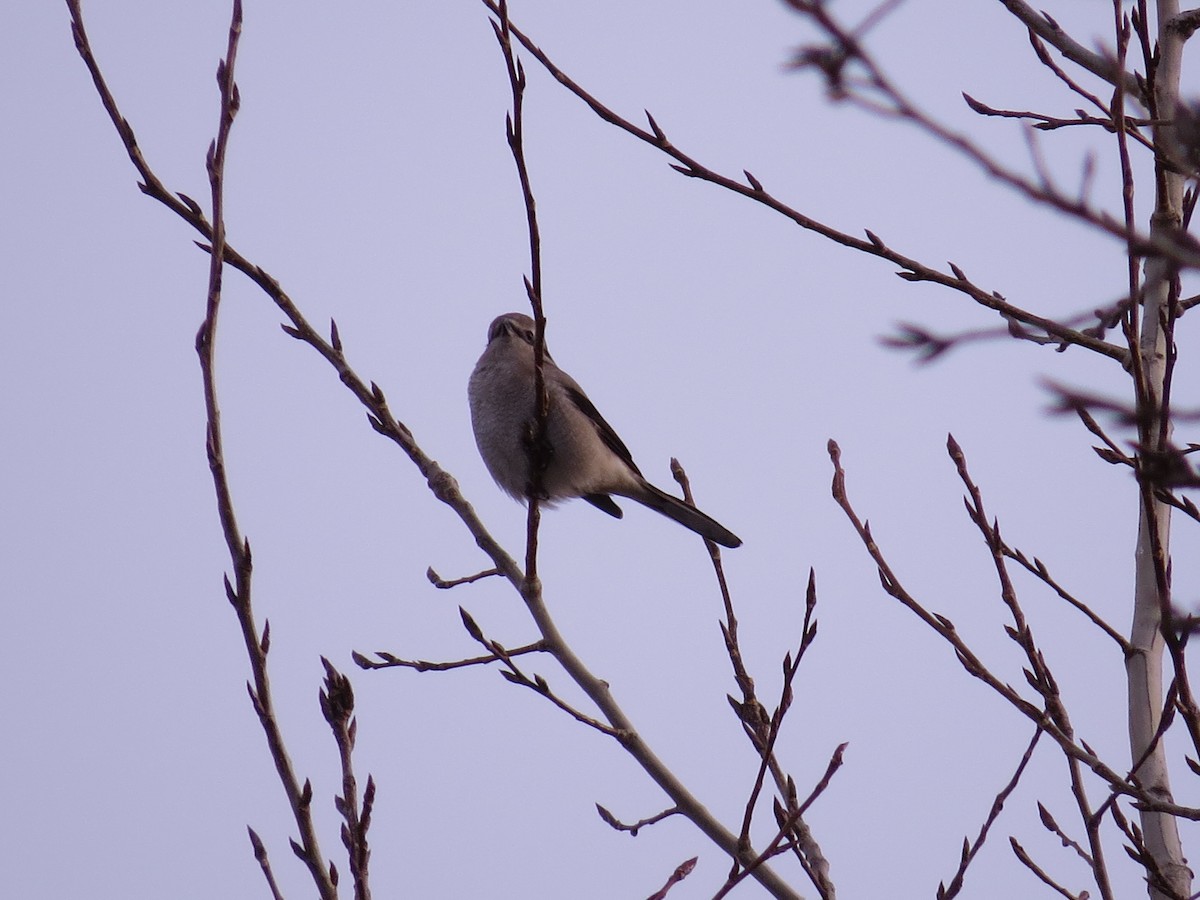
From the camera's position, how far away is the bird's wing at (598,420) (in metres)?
5.55

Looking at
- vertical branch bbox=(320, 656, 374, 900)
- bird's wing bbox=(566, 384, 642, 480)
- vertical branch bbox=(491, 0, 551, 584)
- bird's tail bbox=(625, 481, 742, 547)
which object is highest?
bird's wing bbox=(566, 384, 642, 480)

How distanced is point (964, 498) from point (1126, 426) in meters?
1.93

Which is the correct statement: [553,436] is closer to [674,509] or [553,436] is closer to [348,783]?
[674,509]

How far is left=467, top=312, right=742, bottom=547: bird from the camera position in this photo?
5059 mm

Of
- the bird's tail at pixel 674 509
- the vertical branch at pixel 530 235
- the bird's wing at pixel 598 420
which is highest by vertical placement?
the bird's wing at pixel 598 420

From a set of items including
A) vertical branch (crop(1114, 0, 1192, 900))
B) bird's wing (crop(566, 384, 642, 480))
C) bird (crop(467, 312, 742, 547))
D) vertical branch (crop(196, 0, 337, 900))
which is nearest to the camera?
vertical branch (crop(196, 0, 337, 900))

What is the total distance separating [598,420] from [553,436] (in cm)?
53

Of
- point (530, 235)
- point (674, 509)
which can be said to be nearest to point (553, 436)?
point (674, 509)

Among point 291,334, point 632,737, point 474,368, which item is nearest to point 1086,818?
point 632,737

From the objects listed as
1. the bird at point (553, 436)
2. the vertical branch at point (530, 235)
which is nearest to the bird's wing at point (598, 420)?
the bird at point (553, 436)

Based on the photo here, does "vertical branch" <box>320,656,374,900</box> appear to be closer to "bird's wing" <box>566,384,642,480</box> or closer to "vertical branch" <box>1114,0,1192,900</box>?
"vertical branch" <box>1114,0,1192,900</box>

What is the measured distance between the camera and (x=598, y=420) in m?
5.59

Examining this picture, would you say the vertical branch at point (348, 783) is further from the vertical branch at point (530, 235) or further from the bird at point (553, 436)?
the bird at point (553, 436)

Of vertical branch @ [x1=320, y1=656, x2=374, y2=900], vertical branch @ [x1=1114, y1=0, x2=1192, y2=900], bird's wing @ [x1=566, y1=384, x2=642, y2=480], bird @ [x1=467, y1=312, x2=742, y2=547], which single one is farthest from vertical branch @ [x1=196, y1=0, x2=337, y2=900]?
bird's wing @ [x1=566, y1=384, x2=642, y2=480]
